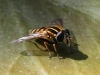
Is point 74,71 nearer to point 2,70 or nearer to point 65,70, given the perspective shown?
point 65,70

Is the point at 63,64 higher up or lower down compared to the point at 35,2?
lower down

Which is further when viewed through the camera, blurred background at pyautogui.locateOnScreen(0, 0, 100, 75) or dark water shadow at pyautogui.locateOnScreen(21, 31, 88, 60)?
dark water shadow at pyautogui.locateOnScreen(21, 31, 88, 60)

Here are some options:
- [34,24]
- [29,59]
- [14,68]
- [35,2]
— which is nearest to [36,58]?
[29,59]

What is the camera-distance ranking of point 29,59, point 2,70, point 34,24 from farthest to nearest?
point 34,24 < point 29,59 < point 2,70

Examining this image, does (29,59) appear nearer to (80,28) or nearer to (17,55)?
(17,55)

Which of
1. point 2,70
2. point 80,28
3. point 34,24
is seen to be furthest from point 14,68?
point 80,28

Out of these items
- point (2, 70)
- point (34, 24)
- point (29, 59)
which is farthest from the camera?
point (34, 24)

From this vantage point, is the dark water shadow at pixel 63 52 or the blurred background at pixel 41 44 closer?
the blurred background at pixel 41 44

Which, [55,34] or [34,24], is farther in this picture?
[34,24]
